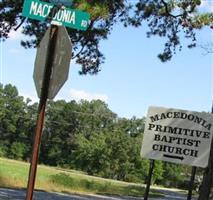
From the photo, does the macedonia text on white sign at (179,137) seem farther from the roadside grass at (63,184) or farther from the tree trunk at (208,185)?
the roadside grass at (63,184)

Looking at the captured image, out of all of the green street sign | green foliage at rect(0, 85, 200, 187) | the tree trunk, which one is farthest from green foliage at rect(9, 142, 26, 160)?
the green street sign

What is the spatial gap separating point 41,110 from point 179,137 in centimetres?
442

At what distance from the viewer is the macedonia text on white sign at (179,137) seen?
32.7 ft

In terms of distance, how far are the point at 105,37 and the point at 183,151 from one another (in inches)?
262

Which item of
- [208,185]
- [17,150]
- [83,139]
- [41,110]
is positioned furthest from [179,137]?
[17,150]

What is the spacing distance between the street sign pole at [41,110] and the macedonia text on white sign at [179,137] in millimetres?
4317

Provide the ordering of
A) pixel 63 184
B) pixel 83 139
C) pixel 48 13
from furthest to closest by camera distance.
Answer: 1. pixel 83 139
2. pixel 63 184
3. pixel 48 13

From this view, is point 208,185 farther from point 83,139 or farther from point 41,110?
point 83,139

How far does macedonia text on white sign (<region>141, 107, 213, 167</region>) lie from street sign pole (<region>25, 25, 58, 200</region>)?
14.2 ft

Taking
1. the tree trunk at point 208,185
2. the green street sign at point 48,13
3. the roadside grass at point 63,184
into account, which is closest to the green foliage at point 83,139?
the roadside grass at point 63,184

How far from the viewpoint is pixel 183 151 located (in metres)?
9.98

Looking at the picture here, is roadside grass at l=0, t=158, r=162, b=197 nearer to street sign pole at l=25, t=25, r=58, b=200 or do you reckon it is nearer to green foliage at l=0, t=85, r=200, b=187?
street sign pole at l=25, t=25, r=58, b=200

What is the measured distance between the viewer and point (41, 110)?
6.03 m

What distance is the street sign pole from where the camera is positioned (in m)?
5.95
